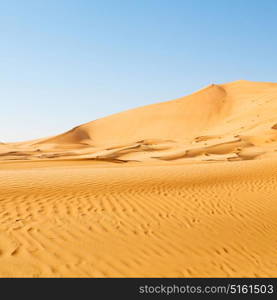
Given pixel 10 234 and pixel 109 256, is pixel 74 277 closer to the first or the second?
pixel 109 256

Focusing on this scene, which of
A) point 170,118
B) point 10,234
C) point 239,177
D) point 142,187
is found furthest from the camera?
point 170,118

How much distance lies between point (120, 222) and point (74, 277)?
225 centimetres

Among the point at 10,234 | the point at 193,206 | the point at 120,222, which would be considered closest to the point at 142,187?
the point at 193,206

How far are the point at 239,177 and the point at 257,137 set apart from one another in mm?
14416

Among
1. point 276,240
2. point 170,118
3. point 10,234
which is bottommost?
point 276,240

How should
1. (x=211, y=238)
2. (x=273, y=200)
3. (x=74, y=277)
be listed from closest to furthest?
(x=74, y=277), (x=211, y=238), (x=273, y=200)

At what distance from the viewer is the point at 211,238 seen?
19.2ft

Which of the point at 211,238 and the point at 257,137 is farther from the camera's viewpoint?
the point at 257,137

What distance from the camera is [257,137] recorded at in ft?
81.3

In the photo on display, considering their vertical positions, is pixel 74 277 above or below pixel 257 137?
below
